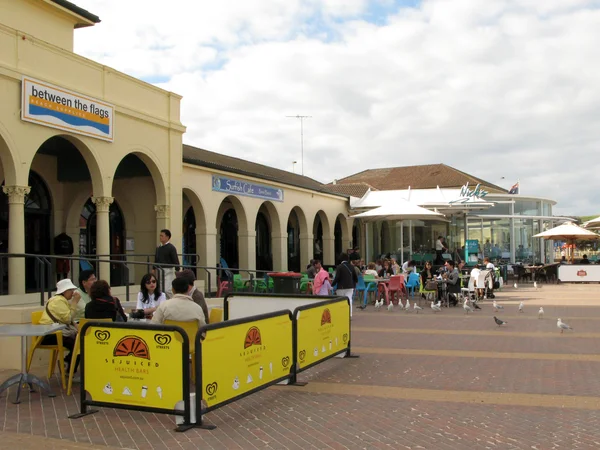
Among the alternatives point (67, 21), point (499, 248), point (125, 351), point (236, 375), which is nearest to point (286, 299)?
point (236, 375)

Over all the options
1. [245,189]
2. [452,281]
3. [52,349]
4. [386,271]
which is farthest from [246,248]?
[52,349]

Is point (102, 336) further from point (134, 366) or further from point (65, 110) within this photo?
point (65, 110)

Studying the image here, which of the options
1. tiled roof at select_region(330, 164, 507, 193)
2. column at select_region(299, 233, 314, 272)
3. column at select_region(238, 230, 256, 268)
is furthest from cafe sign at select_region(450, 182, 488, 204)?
tiled roof at select_region(330, 164, 507, 193)

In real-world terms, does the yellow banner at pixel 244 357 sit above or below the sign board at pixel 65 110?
below

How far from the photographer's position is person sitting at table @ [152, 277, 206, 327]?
710 cm

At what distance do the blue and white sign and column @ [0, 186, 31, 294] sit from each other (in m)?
7.68

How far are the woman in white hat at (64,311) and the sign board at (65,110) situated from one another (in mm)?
5341

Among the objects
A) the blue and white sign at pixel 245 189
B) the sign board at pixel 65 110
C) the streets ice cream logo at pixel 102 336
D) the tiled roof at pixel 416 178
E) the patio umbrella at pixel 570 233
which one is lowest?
the streets ice cream logo at pixel 102 336

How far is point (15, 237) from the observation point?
11938 millimetres

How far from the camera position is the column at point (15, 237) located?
1175 cm

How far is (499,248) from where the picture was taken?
34.1 metres

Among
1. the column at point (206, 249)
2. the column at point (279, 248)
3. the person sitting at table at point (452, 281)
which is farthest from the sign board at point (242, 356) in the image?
the column at point (279, 248)

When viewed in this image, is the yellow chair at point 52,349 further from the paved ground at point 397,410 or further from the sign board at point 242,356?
the sign board at point 242,356

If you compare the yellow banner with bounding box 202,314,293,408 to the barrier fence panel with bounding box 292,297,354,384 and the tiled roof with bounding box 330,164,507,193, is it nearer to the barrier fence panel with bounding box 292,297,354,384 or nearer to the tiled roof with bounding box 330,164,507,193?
the barrier fence panel with bounding box 292,297,354,384
